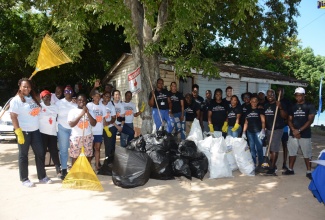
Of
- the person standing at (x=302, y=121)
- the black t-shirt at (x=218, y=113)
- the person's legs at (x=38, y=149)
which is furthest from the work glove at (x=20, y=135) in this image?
the person standing at (x=302, y=121)

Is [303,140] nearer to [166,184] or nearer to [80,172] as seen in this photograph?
[166,184]

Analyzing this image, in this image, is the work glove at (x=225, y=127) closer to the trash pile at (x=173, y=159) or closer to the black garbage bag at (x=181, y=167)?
the trash pile at (x=173, y=159)

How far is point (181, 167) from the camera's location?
232 inches

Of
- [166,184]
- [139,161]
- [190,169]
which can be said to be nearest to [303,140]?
[190,169]

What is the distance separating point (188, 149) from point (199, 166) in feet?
1.31

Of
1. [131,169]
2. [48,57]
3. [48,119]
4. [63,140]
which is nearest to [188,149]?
[131,169]

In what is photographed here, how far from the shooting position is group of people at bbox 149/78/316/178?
6125 mm

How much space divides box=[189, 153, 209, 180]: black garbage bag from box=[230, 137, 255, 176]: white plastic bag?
2.41ft

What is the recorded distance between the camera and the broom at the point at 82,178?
5.17 metres

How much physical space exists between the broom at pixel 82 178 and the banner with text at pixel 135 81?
267 cm

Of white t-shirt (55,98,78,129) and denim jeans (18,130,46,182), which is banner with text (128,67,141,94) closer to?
white t-shirt (55,98,78,129)

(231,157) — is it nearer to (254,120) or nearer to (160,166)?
(254,120)

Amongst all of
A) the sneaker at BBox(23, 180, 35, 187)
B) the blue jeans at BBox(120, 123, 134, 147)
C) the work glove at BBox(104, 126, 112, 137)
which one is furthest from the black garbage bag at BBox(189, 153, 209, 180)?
the sneaker at BBox(23, 180, 35, 187)

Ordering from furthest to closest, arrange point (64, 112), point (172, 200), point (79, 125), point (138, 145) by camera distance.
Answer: point (138, 145)
point (64, 112)
point (79, 125)
point (172, 200)
